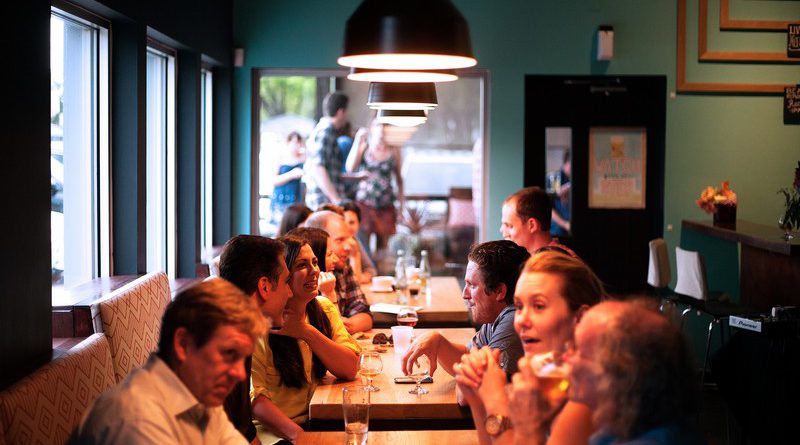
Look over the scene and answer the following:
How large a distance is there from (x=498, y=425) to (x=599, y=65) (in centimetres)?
569

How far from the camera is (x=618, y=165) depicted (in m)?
7.92

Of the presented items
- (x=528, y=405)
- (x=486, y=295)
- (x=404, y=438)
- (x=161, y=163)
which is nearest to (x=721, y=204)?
(x=161, y=163)

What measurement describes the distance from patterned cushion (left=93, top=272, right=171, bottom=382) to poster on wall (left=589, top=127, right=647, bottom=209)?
4507 mm

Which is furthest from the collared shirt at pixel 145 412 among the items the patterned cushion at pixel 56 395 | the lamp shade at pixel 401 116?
the lamp shade at pixel 401 116

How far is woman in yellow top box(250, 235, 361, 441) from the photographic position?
136 inches

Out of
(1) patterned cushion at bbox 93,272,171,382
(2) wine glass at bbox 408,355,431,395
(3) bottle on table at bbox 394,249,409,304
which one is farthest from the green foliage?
(2) wine glass at bbox 408,355,431,395

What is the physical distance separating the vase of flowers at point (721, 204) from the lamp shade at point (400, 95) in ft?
11.9

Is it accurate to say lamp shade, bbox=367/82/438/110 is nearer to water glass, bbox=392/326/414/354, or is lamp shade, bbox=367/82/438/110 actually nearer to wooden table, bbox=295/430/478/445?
water glass, bbox=392/326/414/354

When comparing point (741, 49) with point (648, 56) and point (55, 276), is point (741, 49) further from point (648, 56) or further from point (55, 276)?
point (55, 276)

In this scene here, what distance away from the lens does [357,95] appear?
14547mm

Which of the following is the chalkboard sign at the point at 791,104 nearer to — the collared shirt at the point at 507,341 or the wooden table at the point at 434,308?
the wooden table at the point at 434,308

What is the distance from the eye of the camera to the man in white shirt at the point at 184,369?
196cm

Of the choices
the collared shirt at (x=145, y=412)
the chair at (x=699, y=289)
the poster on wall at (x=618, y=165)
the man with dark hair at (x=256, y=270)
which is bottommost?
the chair at (x=699, y=289)

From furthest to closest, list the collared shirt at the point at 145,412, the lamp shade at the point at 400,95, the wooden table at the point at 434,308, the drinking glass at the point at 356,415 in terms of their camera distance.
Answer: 1. the wooden table at the point at 434,308
2. the lamp shade at the point at 400,95
3. the drinking glass at the point at 356,415
4. the collared shirt at the point at 145,412
